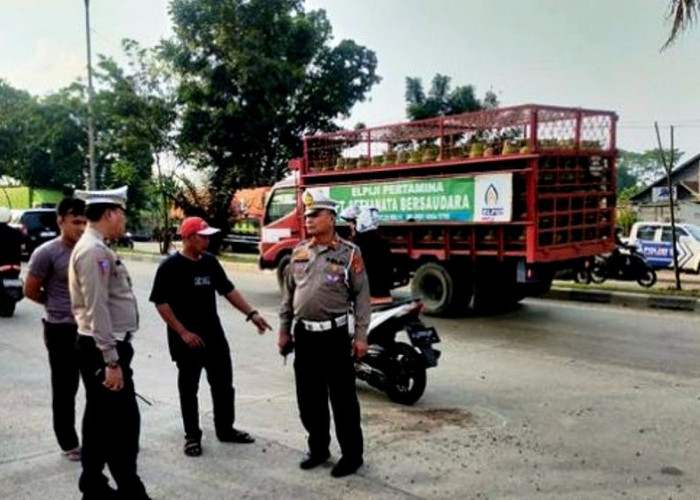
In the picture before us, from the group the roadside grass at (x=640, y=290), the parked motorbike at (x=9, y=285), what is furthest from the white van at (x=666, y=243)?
the parked motorbike at (x=9, y=285)

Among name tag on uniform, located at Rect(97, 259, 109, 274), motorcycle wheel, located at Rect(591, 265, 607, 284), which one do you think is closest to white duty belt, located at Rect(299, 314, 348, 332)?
name tag on uniform, located at Rect(97, 259, 109, 274)

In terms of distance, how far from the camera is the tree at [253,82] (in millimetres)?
22219

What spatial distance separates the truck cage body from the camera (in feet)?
30.2

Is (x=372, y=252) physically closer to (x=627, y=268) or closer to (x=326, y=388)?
(x=326, y=388)

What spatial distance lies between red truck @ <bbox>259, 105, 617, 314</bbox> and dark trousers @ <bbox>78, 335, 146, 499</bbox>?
6638 mm

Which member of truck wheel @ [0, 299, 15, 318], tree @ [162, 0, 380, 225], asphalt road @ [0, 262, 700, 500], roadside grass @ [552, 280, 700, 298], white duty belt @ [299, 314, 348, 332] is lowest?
asphalt road @ [0, 262, 700, 500]

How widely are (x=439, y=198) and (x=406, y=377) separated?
4.98 metres

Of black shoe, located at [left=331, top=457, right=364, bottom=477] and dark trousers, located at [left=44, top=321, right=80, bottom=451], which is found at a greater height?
dark trousers, located at [left=44, top=321, right=80, bottom=451]

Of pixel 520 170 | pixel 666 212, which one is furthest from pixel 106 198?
pixel 666 212

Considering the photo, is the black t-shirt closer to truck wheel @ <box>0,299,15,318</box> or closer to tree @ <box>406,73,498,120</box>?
truck wheel @ <box>0,299,15,318</box>

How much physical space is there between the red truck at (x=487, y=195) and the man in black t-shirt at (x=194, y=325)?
5601mm

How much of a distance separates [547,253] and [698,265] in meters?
9.83

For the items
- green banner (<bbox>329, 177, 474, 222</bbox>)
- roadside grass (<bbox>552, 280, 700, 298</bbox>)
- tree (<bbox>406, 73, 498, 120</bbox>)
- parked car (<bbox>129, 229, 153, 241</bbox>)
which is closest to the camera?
green banner (<bbox>329, 177, 474, 222</bbox>)

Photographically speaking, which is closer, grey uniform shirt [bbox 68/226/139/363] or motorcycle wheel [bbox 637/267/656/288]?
grey uniform shirt [bbox 68/226/139/363]
